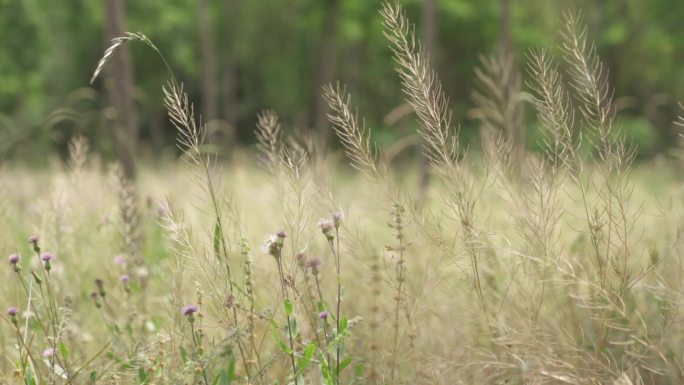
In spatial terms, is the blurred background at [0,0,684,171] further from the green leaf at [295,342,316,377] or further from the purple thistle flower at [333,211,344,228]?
the green leaf at [295,342,316,377]

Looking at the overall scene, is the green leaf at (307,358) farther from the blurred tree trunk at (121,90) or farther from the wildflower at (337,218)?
the blurred tree trunk at (121,90)

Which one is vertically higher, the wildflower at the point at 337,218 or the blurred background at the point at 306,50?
the blurred background at the point at 306,50

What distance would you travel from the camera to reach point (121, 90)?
5.56m

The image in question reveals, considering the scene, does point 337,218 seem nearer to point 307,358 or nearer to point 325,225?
point 325,225

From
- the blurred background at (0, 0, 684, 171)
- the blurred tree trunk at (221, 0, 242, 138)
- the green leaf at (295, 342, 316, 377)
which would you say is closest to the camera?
the green leaf at (295, 342, 316, 377)

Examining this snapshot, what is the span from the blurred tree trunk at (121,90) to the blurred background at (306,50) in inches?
323

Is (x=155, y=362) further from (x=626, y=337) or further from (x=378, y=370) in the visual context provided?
(x=626, y=337)

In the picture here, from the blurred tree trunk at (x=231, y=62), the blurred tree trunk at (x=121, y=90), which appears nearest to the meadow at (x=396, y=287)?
the blurred tree trunk at (x=121, y=90)

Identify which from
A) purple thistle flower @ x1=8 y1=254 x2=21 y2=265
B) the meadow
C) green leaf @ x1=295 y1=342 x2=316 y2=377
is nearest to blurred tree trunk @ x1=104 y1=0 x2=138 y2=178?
the meadow

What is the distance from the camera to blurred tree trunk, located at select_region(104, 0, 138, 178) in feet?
17.2

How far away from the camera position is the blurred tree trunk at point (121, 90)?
207 inches

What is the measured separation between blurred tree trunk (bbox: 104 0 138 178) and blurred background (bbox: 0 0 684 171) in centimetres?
819

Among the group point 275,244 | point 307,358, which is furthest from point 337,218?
point 307,358

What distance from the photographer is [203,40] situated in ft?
50.4
